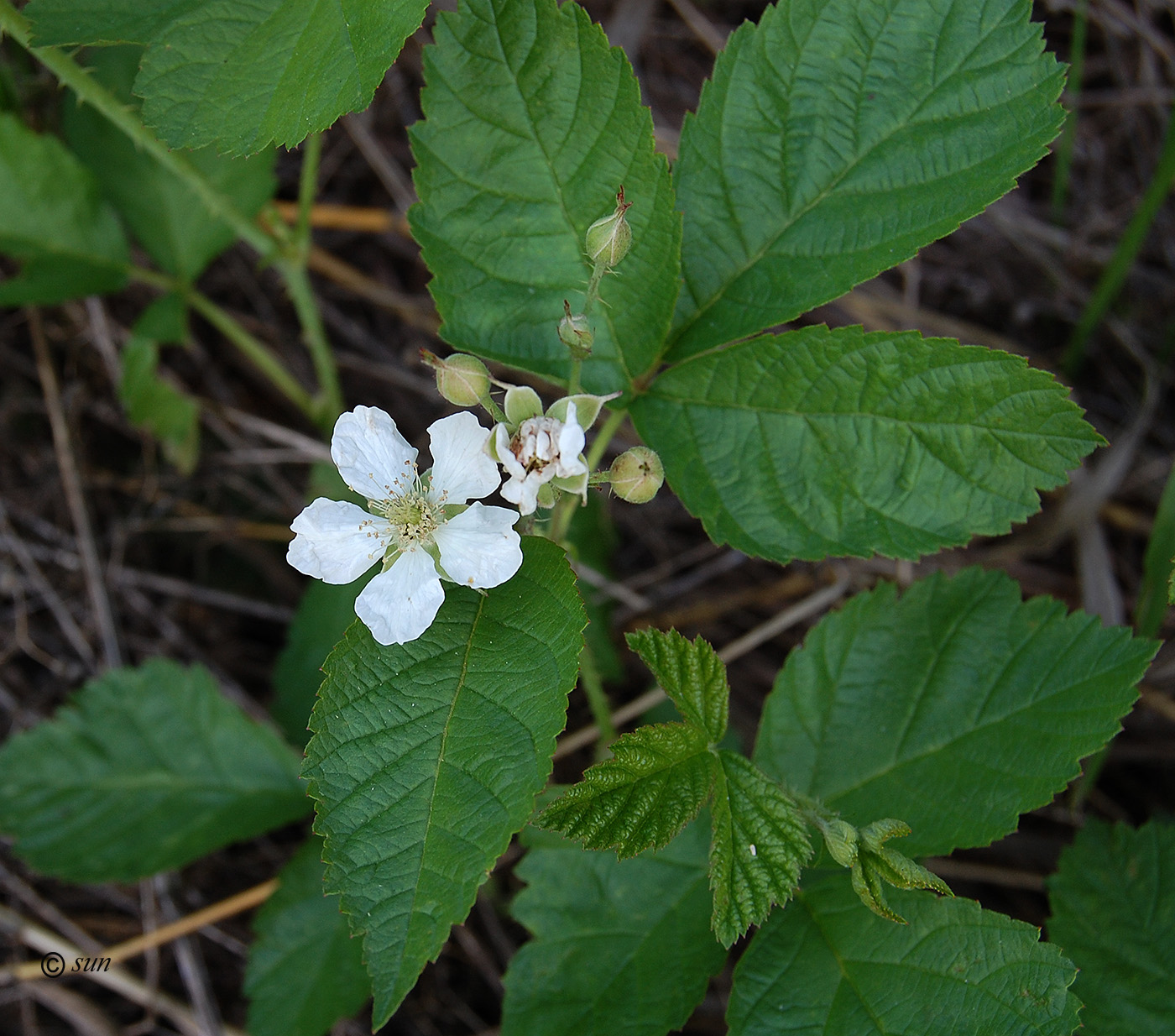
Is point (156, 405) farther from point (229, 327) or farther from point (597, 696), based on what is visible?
point (597, 696)

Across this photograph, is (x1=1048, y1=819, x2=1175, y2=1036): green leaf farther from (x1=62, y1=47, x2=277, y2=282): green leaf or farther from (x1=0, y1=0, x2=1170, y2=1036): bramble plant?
(x1=62, y1=47, x2=277, y2=282): green leaf

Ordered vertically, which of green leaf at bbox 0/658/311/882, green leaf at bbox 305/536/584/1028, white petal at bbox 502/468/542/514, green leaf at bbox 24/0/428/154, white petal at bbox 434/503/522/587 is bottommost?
green leaf at bbox 0/658/311/882

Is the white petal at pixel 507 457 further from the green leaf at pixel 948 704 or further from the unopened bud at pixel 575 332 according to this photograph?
the green leaf at pixel 948 704

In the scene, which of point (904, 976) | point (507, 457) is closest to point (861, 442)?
point (507, 457)

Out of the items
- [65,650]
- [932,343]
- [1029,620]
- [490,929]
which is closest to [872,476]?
[932,343]

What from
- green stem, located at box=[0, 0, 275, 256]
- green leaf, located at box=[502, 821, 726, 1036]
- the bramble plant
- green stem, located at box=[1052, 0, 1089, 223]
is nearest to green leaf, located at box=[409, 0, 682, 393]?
the bramble plant

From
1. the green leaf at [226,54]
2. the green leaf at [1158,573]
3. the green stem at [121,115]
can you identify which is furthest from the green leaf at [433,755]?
the green leaf at [1158,573]
